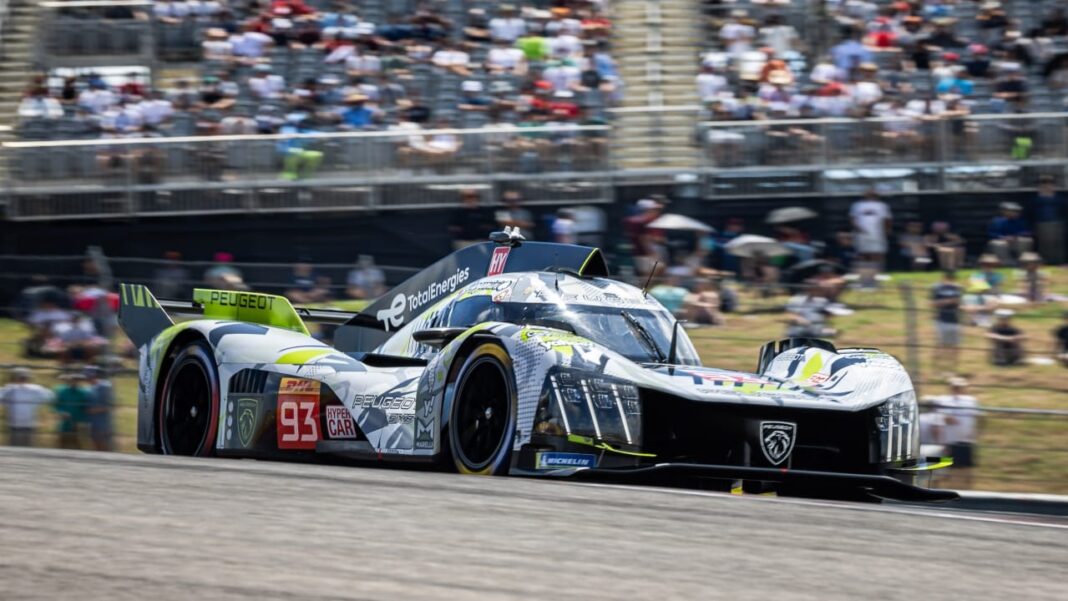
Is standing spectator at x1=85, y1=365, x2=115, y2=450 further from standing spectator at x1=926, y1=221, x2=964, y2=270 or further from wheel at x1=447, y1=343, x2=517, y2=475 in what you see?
standing spectator at x1=926, y1=221, x2=964, y2=270

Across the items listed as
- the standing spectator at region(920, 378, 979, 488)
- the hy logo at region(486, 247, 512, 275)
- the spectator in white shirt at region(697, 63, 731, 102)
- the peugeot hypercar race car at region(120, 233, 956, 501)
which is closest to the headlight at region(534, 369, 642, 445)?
the peugeot hypercar race car at region(120, 233, 956, 501)

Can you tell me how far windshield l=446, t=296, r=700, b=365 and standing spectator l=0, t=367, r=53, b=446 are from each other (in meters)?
4.55

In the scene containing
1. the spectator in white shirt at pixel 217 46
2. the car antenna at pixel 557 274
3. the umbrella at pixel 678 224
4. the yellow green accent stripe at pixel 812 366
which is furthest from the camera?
the spectator in white shirt at pixel 217 46

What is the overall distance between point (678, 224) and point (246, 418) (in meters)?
8.32

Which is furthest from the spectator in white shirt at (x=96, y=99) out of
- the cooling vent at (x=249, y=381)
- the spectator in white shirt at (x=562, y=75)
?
the cooling vent at (x=249, y=381)

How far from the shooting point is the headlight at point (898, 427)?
7695 millimetres

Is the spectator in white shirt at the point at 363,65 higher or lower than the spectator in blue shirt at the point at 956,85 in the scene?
higher

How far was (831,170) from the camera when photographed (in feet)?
56.1

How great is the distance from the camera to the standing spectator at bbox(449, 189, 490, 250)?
17078 mm

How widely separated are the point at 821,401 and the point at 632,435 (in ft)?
3.34

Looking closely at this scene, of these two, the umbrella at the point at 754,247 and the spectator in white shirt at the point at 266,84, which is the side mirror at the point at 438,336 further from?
the spectator in white shirt at the point at 266,84

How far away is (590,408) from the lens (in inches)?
279

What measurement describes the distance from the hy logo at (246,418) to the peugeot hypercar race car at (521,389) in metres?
0.01

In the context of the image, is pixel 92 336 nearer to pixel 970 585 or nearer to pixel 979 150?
pixel 970 585
